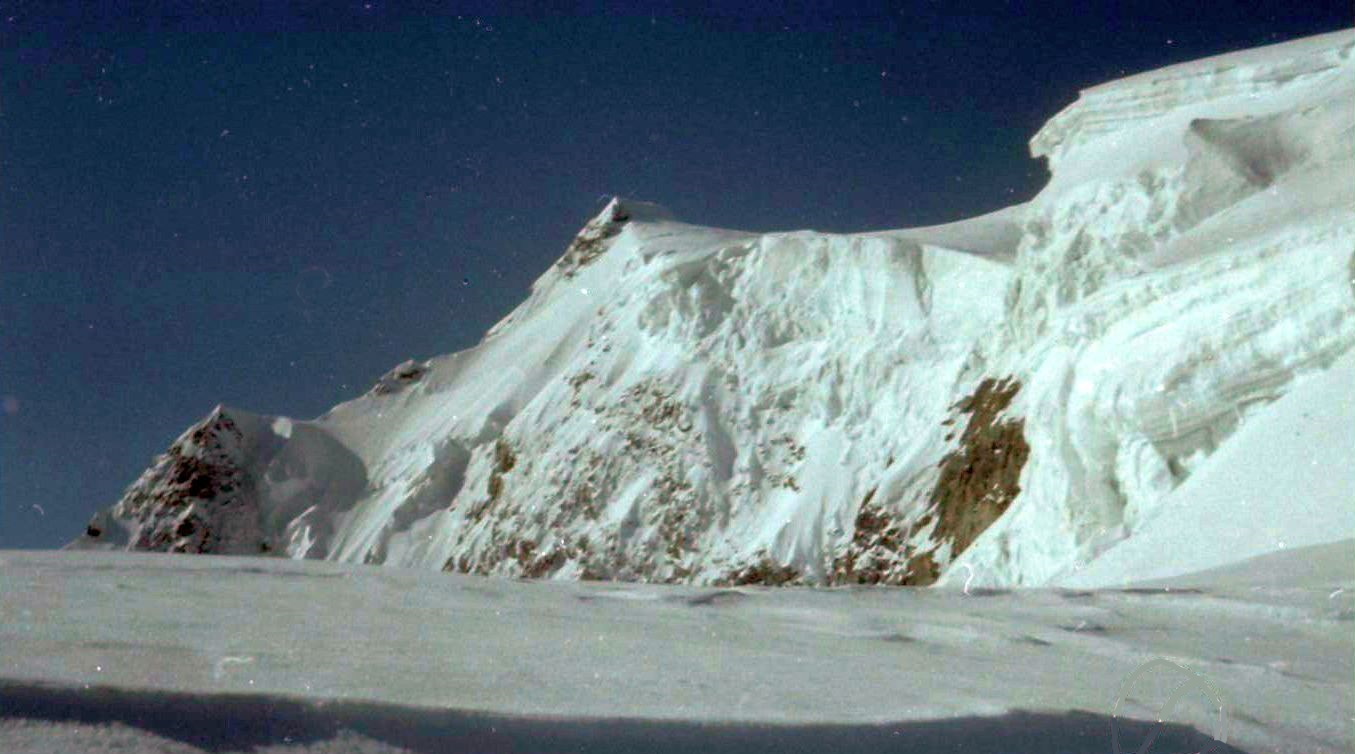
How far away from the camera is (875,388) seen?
84.4ft

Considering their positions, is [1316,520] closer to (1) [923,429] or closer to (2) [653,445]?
(1) [923,429]

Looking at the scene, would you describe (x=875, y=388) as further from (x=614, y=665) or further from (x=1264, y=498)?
(x=614, y=665)

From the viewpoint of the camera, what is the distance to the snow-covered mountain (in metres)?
10.6

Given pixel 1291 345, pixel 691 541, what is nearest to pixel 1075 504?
pixel 1291 345

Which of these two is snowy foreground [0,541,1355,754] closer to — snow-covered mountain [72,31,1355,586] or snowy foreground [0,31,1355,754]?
snowy foreground [0,31,1355,754]

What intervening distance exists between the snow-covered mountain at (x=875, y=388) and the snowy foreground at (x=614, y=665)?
3.41m

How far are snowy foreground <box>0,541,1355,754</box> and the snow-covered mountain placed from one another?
11.2 ft

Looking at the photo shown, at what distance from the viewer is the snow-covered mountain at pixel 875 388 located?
1056 centimetres

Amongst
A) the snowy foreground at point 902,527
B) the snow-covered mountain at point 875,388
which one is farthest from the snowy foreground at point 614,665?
the snow-covered mountain at point 875,388

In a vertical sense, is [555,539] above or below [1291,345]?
below

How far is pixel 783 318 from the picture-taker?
29.6 m

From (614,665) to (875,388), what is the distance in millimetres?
23624

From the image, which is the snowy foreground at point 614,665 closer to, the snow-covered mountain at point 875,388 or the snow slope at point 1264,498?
the snow slope at point 1264,498

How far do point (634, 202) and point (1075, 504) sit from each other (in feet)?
130
